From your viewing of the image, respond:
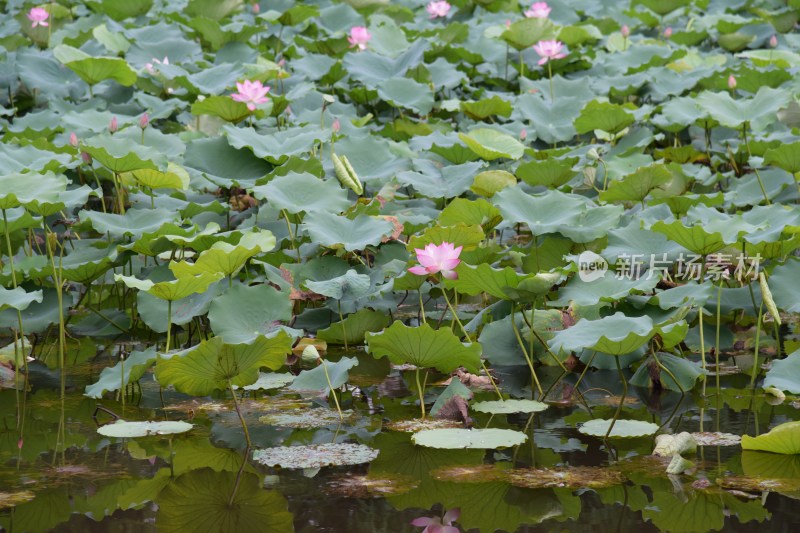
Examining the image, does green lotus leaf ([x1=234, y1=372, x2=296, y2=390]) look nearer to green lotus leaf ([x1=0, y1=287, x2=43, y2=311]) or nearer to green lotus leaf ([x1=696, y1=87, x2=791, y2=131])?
green lotus leaf ([x1=0, y1=287, x2=43, y2=311])

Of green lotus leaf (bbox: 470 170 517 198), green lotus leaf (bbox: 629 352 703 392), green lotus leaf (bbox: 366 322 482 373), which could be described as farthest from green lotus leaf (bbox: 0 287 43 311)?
green lotus leaf (bbox: 629 352 703 392)

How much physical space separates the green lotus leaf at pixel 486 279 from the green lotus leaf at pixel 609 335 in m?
0.20

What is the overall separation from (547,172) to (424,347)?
1.30m

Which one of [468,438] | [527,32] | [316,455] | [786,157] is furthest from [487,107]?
[316,455]

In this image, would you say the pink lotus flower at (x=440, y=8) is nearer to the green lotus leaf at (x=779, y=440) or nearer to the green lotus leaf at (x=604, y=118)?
the green lotus leaf at (x=604, y=118)

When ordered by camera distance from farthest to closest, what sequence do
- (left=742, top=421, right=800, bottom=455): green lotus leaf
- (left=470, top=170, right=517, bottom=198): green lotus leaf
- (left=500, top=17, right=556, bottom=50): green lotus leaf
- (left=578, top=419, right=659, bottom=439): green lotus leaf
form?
1. (left=500, top=17, right=556, bottom=50): green lotus leaf
2. (left=470, top=170, right=517, bottom=198): green lotus leaf
3. (left=578, top=419, right=659, bottom=439): green lotus leaf
4. (left=742, top=421, right=800, bottom=455): green lotus leaf

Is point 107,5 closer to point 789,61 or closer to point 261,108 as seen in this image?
point 261,108

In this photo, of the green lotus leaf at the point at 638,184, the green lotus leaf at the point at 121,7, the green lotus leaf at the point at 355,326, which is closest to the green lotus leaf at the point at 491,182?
the green lotus leaf at the point at 638,184

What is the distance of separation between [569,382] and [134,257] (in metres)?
1.54

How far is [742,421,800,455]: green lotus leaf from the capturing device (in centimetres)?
196

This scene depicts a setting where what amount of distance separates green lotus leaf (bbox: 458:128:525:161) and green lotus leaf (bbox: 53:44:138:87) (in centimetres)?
169

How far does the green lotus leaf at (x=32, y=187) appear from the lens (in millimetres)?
2701

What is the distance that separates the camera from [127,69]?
14.6 ft

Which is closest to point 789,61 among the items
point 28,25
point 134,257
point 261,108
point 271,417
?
point 261,108
